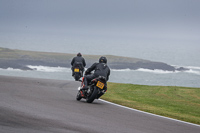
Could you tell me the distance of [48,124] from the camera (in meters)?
8.12

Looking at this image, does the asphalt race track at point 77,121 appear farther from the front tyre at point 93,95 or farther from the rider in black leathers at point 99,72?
the rider in black leathers at point 99,72

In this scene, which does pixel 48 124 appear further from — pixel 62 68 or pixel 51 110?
pixel 62 68

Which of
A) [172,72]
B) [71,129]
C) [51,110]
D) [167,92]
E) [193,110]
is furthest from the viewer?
[172,72]

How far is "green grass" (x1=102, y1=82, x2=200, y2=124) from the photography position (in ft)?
43.9

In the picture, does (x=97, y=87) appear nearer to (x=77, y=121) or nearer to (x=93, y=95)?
(x=93, y=95)

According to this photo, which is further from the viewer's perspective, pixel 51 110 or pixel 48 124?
pixel 51 110

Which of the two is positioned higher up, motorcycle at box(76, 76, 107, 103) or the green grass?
motorcycle at box(76, 76, 107, 103)

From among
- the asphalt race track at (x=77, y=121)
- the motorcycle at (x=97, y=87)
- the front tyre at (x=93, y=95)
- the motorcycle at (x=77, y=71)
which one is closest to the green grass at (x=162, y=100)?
the motorcycle at (x=97, y=87)

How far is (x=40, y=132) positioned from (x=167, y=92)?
47.3 ft

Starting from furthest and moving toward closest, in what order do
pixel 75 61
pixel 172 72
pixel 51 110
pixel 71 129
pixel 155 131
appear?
1. pixel 172 72
2. pixel 75 61
3. pixel 51 110
4. pixel 155 131
5. pixel 71 129

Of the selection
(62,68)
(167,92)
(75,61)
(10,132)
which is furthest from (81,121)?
(62,68)

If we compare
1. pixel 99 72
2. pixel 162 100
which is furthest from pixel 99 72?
pixel 162 100

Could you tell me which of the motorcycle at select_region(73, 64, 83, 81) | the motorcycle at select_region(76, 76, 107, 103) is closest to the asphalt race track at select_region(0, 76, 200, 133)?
the motorcycle at select_region(76, 76, 107, 103)

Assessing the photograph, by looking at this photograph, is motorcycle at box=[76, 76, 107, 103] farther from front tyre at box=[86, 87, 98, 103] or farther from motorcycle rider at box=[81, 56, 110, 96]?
motorcycle rider at box=[81, 56, 110, 96]
